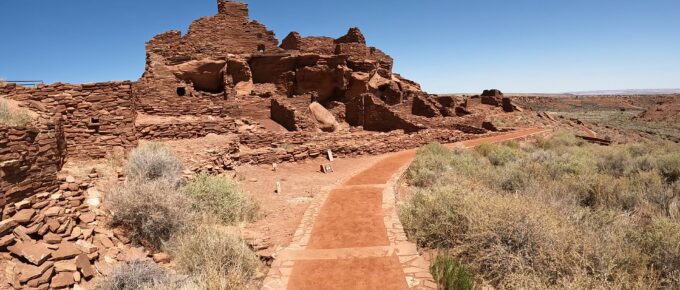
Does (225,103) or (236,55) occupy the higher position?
(236,55)

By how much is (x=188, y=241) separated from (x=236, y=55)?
593 inches

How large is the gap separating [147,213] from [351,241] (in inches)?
127

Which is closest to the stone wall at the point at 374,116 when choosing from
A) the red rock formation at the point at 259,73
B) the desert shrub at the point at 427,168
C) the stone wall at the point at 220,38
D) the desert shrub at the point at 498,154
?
the red rock formation at the point at 259,73

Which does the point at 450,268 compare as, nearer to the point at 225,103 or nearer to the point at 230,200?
the point at 230,200

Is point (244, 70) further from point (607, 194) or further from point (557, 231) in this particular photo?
point (557, 231)

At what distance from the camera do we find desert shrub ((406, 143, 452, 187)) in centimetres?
1030

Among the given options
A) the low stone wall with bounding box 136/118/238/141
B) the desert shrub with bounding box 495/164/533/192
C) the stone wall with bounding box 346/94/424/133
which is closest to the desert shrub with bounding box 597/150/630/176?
the desert shrub with bounding box 495/164/533/192

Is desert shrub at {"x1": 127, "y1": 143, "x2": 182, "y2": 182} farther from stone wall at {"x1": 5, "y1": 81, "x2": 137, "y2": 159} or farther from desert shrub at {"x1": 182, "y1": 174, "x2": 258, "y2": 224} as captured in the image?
stone wall at {"x1": 5, "y1": 81, "x2": 137, "y2": 159}

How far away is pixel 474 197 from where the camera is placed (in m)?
6.25

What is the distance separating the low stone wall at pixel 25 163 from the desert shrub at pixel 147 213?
0.95 metres

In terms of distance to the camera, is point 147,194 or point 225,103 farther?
point 225,103

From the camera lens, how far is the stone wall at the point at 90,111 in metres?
8.38

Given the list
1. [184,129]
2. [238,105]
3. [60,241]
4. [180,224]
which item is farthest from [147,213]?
[238,105]

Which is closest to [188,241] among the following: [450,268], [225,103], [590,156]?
[450,268]
